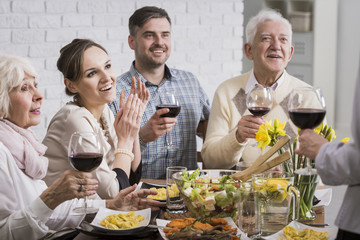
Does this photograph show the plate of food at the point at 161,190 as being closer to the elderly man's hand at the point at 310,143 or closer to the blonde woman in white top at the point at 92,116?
the blonde woman in white top at the point at 92,116

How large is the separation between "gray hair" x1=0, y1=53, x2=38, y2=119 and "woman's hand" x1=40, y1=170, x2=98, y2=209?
0.37m

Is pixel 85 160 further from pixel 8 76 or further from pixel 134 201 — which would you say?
pixel 8 76

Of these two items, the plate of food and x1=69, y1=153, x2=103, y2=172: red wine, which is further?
the plate of food

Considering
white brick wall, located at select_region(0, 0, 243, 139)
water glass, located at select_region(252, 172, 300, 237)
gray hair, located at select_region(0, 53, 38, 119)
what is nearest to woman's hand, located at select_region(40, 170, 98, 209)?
gray hair, located at select_region(0, 53, 38, 119)

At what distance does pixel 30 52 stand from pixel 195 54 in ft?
4.17

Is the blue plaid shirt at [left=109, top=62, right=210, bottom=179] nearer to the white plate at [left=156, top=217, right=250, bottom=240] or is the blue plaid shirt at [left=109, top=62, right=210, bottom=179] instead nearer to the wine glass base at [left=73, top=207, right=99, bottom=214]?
the wine glass base at [left=73, top=207, right=99, bottom=214]

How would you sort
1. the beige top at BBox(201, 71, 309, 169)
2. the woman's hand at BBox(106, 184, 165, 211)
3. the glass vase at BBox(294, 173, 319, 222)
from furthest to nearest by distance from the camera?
the beige top at BBox(201, 71, 309, 169) → the woman's hand at BBox(106, 184, 165, 211) → the glass vase at BBox(294, 173, 319, 222)

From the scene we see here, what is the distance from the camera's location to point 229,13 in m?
4.16

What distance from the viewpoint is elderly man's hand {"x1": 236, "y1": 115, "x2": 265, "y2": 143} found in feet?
7.88

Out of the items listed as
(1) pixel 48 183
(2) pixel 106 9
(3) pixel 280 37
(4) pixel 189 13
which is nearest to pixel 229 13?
(4) pixel 189 13

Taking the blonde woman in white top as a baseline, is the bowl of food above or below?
below

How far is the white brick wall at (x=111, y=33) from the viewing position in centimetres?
335

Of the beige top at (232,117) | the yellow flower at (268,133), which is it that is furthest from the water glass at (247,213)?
the beige top at (232,117)

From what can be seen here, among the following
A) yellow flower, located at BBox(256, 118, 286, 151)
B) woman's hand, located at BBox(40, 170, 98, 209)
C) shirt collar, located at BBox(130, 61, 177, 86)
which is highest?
shirt collar, located at BBox(130, 61, 177, 86)
